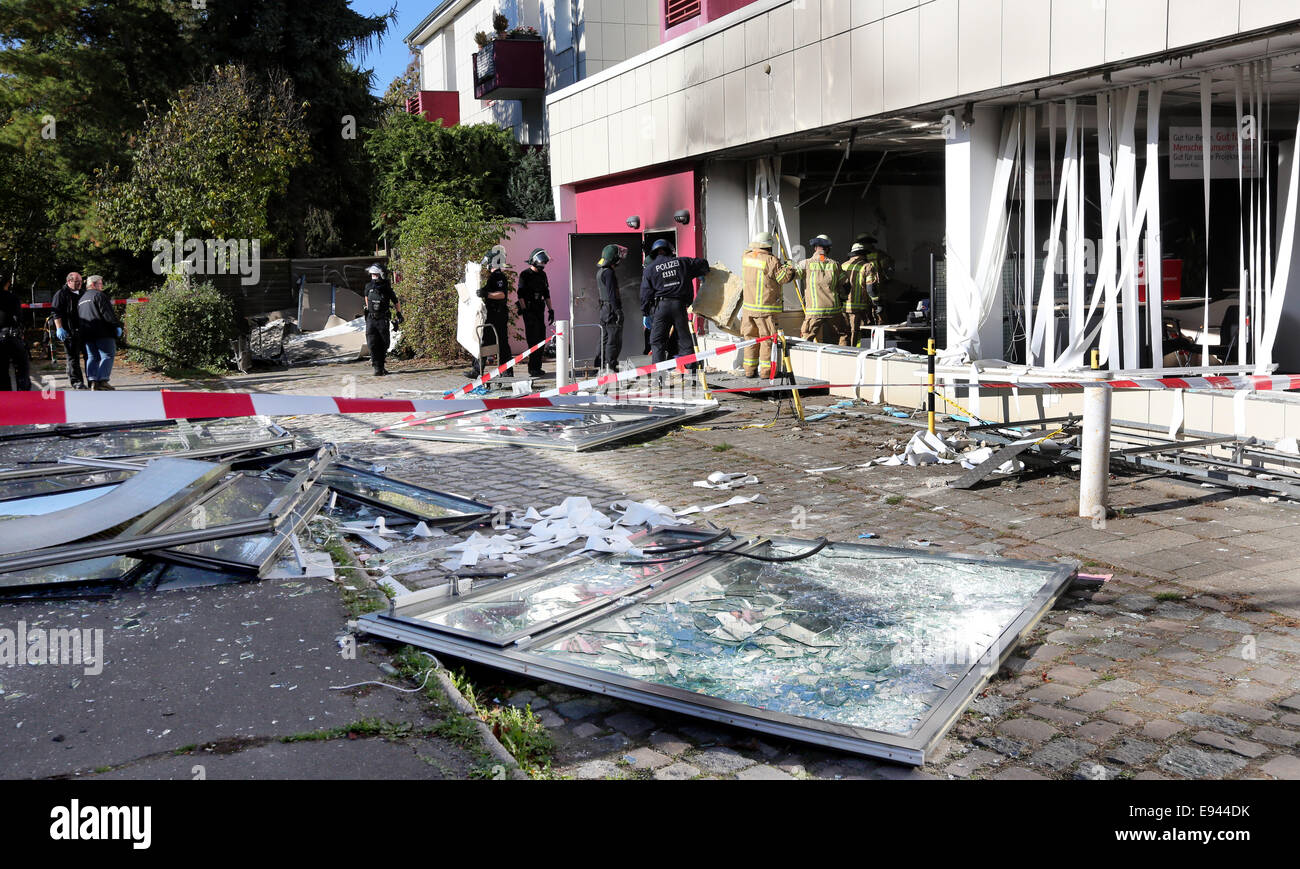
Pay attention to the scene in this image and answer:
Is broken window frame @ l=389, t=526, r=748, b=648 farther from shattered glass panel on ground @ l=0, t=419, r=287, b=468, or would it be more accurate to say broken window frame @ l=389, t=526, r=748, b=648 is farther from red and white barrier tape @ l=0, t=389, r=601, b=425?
shattered glass panel on ground @ l=0, t=419, r=287, b=468

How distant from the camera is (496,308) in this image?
17.7 m

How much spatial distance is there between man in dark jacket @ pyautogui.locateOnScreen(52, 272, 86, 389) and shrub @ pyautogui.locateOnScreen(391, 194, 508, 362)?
5.28 metres

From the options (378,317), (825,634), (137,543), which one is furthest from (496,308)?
(825,634)

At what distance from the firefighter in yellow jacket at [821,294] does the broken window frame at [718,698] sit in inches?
378

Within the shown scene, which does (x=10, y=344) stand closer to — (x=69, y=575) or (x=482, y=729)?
(x=69, y=575)

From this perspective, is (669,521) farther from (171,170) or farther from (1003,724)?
(171,170)

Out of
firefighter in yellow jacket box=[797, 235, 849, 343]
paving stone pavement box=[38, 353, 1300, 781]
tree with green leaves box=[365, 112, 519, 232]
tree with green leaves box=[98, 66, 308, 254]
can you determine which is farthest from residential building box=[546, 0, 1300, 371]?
tree with green leaves box=[365, 112, 519, 232]

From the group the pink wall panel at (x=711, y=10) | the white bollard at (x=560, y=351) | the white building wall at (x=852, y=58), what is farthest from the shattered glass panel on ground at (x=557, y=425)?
the pink wall panel at (x=711, y=10)

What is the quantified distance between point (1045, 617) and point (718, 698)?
2.04m

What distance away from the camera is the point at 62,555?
6008 millimetres

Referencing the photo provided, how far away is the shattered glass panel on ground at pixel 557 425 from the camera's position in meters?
11.3

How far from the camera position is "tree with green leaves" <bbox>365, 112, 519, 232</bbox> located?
31672mm
